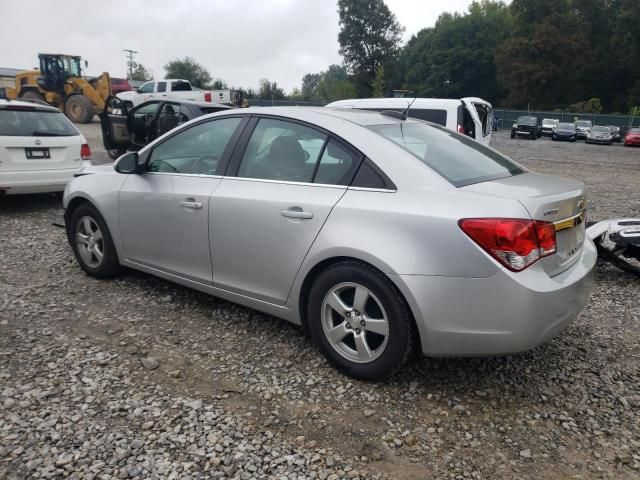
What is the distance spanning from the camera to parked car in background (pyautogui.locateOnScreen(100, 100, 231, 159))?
30.9ft

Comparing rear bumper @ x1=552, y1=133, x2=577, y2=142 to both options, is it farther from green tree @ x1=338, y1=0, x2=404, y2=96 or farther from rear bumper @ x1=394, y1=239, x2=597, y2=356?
green tree @ x1=338, y1=0, x2=404, y2=96

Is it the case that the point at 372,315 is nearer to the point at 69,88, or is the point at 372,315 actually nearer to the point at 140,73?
the point at 69,88

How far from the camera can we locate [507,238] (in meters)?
2.53

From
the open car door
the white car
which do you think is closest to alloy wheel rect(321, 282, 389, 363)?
the white car

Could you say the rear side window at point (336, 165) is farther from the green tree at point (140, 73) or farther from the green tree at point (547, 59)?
the green tree at point (140, 73)

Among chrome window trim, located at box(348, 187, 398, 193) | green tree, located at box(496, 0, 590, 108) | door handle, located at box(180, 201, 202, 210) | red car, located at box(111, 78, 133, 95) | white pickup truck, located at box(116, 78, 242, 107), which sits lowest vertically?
door handle, located at box(180, 201, 202, 210)

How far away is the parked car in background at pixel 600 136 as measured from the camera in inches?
1240

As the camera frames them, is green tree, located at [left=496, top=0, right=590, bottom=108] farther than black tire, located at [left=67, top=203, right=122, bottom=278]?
Yes

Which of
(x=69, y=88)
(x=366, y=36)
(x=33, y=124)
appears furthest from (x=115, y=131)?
(x=366, y=36)

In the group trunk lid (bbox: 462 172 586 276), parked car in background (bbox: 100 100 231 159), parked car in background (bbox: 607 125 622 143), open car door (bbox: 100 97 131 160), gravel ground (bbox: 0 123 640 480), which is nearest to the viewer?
gravel ground (bbox: 0 123 640 480)

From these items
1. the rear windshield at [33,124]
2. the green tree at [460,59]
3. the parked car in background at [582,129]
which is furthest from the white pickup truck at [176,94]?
the green tree at [460,59]

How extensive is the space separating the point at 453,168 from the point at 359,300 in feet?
3.17

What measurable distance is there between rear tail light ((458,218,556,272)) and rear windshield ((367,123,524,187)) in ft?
1.25

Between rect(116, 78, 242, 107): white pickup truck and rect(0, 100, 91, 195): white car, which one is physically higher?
rect(116, 78, 242, 107): white pickup truck
